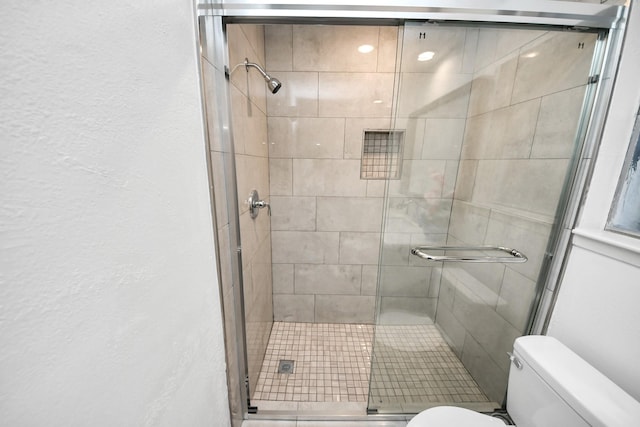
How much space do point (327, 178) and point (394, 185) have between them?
2.17ft

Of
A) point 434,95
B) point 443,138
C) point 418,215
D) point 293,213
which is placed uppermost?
A: point 434,95

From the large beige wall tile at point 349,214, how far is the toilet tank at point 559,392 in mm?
1098

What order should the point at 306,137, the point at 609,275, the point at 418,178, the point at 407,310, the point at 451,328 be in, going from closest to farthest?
the point at 609,275
the point at 418,178
the point at 407,310
the point at 451,328
the point at 306,137

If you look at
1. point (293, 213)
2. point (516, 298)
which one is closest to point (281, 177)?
point (293, 213)

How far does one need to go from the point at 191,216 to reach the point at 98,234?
279 mm

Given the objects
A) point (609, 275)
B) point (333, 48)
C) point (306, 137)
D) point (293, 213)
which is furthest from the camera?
point (293, 213)

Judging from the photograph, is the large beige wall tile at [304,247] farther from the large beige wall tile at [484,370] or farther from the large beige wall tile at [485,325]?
the large beige wall tile at [484,370]

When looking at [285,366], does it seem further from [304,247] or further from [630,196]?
[630,196]

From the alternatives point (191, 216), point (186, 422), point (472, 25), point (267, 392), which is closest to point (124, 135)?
point (191, 216)

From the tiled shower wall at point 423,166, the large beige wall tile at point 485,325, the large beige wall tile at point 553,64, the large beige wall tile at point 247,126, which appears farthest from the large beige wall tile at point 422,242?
the large beige wall tile at point 247,126

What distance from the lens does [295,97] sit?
62.9 inches

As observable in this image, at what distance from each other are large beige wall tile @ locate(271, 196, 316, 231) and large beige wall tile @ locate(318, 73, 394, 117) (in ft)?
2.30

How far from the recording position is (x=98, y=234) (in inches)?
13.6

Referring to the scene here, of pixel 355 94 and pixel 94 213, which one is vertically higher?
pixel 355 94
